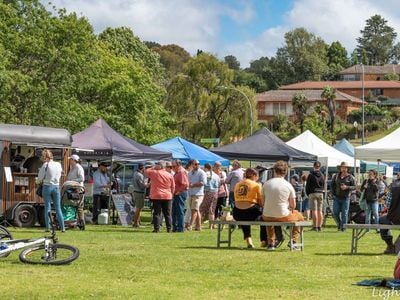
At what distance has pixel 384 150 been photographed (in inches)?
1011

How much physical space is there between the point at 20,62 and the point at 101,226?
23.1 metres

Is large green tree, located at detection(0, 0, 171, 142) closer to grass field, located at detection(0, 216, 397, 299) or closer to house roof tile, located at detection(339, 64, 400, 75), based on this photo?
grass field, located at detection(0, 216, 397, 299)

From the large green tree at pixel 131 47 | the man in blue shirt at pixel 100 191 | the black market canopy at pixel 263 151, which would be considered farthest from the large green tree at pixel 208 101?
the man in blue shirt at pixel 100 191

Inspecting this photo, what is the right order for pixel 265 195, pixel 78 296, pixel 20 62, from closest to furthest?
pixel 78 296
pixel 265 195
pixel 20 62

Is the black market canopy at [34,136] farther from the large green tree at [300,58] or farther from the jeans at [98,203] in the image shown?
the large green tree at [300,58]

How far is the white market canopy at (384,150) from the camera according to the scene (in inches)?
1007

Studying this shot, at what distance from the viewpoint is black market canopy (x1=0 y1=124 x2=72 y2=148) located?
22.0 m

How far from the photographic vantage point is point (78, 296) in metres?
9.66

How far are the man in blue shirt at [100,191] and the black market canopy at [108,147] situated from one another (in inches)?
21.4

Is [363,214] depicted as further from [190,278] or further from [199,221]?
[190,278]

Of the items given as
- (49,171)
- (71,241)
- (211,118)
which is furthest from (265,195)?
(211,118)

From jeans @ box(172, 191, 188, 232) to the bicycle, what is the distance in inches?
346

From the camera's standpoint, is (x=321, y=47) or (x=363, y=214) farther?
(x=321, y=47)

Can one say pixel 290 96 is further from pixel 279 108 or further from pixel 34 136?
pixel 34 136
